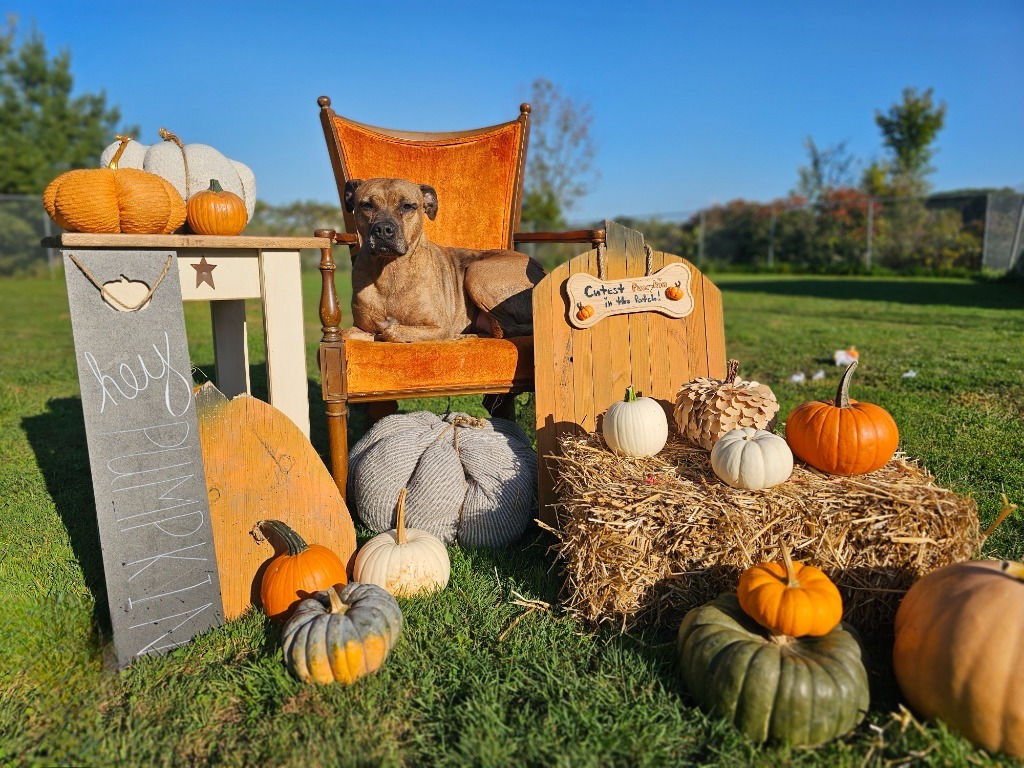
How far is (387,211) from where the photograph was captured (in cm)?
399

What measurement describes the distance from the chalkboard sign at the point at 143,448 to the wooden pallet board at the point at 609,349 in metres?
1.76

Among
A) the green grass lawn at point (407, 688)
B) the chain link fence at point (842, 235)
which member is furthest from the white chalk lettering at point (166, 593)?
the chain link fence at point (842, 235)

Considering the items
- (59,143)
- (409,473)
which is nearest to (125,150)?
(409,473)

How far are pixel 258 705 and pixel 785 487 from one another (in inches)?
85.7

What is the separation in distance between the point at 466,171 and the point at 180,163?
7.11 feet

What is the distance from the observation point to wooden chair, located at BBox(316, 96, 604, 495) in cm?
363

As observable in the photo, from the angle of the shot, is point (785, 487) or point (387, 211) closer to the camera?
point (785, 487)

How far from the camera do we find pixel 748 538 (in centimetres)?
273

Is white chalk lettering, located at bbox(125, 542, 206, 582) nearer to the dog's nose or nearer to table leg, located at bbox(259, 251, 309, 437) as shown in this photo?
table leg, located at bbox(259, 251, 309, 437)

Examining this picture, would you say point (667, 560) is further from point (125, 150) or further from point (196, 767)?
point (125, 150)

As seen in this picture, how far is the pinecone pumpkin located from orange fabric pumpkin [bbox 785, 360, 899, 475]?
0.77ft

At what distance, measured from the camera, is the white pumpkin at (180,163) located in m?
3.31

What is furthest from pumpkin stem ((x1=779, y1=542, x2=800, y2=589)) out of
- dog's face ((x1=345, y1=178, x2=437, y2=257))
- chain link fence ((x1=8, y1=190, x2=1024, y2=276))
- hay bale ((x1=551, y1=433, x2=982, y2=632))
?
chain link fence ((x1=8, y1=190, x2=1024, y2=276))

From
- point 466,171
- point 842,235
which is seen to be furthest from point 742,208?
point 466,171
